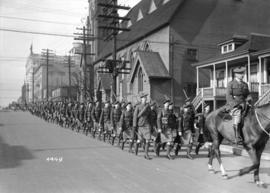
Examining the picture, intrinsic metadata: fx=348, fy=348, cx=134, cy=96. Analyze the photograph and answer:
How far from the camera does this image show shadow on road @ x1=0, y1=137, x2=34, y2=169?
10.6 m

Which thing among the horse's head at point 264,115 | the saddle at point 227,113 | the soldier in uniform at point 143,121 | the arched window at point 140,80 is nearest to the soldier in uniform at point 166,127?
the soldier in uniform at point 143,121

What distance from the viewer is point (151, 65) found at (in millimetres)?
35531

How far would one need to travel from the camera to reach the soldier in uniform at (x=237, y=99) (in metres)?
8.59

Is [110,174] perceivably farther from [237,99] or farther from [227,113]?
[237,99]

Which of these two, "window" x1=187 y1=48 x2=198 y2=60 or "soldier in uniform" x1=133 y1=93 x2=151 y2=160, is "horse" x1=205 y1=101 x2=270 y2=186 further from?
"window" x1=187 y1=48 x2=198 y2=60

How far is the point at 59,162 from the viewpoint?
A: 36.0ft

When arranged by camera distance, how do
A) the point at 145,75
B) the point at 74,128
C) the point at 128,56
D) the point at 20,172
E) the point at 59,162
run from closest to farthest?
the point at 20,172 < the point at 59,162 < the point at 74,128 < the point at 145,75 < the point at 128,56

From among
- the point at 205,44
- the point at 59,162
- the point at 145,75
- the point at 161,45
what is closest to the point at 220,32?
the point at 205,44

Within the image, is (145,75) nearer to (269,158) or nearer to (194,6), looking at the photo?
(194,6)

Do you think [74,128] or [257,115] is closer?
[257,115]

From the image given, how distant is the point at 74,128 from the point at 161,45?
16498mm

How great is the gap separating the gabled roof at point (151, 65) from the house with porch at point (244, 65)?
4860 millimetres

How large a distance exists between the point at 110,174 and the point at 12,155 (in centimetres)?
510

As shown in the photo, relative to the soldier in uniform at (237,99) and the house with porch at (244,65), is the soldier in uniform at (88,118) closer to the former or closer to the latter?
the house with porch at (244,65)
